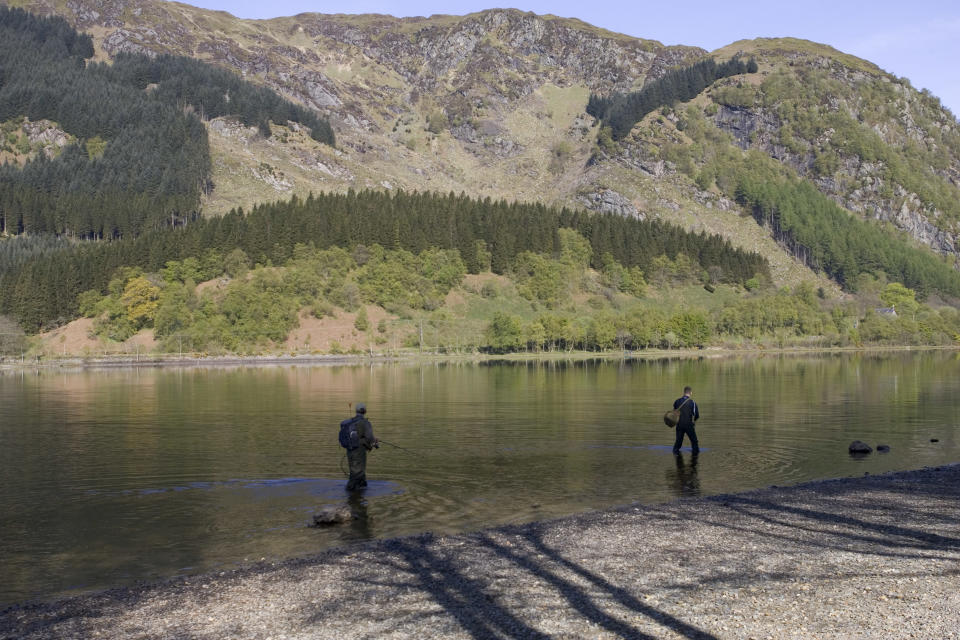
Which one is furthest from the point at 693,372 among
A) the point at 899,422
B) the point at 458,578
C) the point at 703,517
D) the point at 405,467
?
the point at 458,578

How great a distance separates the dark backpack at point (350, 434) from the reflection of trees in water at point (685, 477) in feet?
39.7

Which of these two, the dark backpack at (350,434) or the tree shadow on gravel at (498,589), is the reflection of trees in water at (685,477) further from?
the dark backpack at (350,434)

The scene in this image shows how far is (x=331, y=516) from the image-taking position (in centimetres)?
2559

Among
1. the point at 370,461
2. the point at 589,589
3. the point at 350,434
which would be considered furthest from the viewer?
the point at 370,461

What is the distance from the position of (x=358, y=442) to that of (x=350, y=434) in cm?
47

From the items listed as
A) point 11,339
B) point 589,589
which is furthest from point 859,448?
point 11,339

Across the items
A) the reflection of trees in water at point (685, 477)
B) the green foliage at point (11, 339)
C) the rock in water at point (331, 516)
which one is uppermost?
the green foliage at point (11, 339)

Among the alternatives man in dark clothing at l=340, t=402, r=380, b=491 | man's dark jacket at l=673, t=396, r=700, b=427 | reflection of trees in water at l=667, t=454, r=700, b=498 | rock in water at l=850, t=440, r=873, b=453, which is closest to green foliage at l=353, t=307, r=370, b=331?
reflection of trees in water at l=667, t=454, r=700, b=498

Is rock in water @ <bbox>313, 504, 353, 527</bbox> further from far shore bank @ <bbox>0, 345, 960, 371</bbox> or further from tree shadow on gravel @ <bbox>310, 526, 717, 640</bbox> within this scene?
far shore bank @ <bbox>0, 345, 960, 371</bbox>

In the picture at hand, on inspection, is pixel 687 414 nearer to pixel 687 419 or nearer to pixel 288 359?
pixel 687 419

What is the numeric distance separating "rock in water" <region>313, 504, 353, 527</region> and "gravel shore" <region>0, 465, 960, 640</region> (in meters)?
3.90

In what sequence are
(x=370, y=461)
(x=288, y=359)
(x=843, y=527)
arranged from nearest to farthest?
1. (x=843, y=527)
2. (x=370, y=461)
3. (x=288, y=359)

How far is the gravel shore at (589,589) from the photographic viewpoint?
47.3 feet

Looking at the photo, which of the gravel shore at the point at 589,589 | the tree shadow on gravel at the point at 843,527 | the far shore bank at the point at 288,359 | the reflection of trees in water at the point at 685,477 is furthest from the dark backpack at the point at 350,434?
the far shore bank at the point at 288,359
